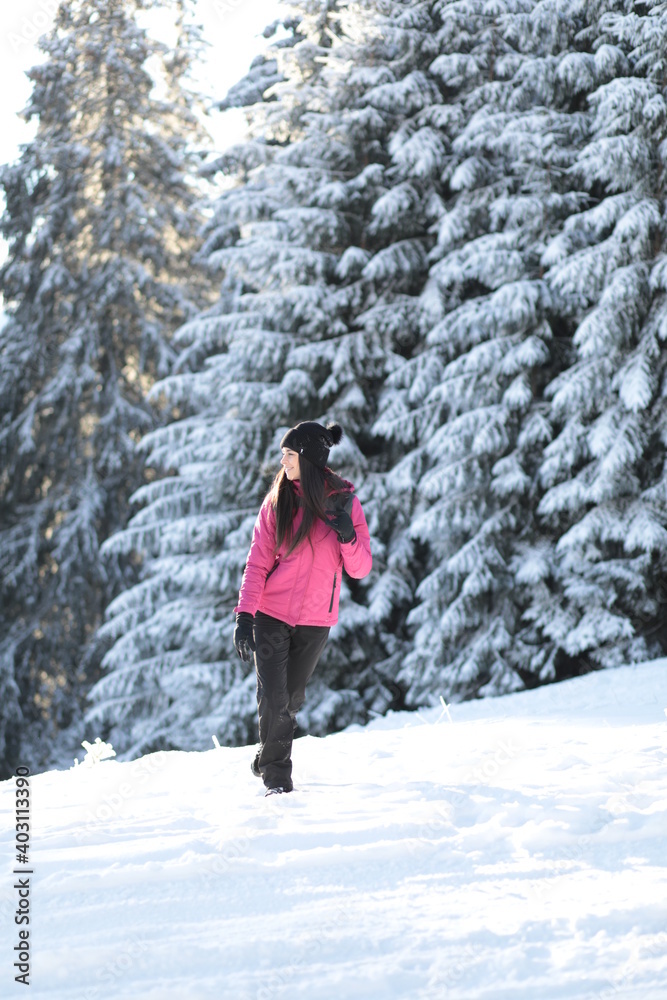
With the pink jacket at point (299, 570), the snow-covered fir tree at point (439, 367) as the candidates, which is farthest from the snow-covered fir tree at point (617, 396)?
the pink jacket at point (299, 570)

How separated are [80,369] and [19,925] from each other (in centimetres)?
1603

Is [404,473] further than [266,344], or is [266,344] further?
[266,344]

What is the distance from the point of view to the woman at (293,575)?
4363 mm

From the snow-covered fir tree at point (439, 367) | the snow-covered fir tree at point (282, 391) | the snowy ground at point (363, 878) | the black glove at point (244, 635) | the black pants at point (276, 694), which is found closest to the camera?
the snowy ground at point (363, 878)

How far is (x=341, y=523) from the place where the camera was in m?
4.36

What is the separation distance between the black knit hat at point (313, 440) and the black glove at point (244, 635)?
78 cm

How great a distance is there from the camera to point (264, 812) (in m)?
4.03

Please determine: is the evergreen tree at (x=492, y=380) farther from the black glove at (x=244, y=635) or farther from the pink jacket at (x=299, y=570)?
the black glove at (x=244, y=635)

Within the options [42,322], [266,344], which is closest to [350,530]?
[266,344]

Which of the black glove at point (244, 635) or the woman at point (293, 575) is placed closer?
the black glove at point (244, 635)

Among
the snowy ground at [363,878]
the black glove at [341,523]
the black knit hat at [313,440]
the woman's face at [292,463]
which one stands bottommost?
the snowy ground at [363,878]

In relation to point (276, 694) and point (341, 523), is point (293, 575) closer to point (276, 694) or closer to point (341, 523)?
point (341, 523)

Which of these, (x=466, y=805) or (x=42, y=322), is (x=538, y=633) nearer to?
(x=466, y=805)

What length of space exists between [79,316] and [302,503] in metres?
15.3
